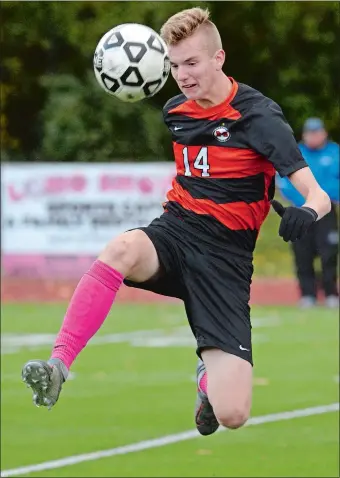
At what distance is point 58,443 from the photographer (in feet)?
30.7

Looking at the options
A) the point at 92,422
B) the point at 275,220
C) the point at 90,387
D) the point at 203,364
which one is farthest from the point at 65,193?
the point at 203,364

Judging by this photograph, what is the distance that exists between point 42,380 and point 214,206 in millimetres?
1465

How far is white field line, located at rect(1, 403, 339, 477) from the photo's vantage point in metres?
8.52

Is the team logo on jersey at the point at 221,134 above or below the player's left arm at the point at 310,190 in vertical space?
above

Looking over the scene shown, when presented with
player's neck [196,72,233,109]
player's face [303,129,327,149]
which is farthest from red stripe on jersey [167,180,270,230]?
player's face [303,129,327,149]

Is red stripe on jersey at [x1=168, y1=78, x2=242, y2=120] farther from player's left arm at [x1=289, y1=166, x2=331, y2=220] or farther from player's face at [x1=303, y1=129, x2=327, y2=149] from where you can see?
player's face at [x1=303, y1=129, x2=327, y2=149]

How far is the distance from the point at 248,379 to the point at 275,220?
15.9 metres

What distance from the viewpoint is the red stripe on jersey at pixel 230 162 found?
682 centimetres

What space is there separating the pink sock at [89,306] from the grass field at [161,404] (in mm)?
2185

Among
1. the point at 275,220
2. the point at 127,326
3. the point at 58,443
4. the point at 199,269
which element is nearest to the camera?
the point at 199,269

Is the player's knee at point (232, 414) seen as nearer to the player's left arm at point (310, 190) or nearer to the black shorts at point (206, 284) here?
the black shorts at point (206, 284)

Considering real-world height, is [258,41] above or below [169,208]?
below

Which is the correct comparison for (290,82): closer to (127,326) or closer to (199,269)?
(127,326)

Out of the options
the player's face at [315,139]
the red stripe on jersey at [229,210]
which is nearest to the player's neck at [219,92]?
the red stripe on jersey at [229,210]
